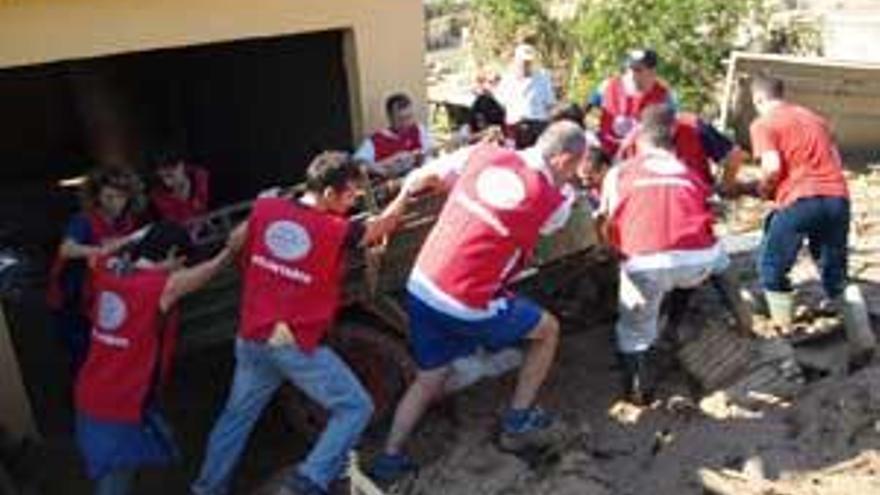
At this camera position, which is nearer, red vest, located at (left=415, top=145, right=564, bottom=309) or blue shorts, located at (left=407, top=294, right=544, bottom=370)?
red vest, located at (left=415, top=145, right=564, bottom=309)

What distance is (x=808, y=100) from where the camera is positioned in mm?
12625

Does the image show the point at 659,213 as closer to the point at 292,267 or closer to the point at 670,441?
the point at 670,441

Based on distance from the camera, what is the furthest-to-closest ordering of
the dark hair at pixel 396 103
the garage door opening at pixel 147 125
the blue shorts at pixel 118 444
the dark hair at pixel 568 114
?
1. the garage door opening at pixel 147 125
2. the dark hair at pixel 396 103
3. the dark hair at pixel 568 114
4. the blue shorts at pixel 118 444

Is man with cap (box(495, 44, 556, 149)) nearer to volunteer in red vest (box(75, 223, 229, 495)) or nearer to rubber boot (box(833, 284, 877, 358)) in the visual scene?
rubber boot (box(833, 284, 877, 358))

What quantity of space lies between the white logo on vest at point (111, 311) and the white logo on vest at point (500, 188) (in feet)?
6.25

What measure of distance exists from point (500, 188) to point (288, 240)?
3.56ft

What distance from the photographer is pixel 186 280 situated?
656 centimetres

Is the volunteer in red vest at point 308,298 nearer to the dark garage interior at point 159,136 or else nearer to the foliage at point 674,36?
the dark garage interior at point 159,136

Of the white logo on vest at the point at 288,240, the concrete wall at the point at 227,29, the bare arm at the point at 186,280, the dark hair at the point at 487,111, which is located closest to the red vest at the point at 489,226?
the white logo on vest at the point at 288,240

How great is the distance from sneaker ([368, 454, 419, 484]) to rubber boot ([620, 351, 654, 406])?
57.8 inches

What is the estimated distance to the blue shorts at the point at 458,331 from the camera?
6.67 m

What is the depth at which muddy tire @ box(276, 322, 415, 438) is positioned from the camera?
24.1ft

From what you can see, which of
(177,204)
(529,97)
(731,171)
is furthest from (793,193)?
(177,204)

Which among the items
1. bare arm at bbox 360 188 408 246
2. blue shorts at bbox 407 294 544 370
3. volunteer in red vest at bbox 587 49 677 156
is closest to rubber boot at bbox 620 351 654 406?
blue shorts at bbox 407 294 544 370
